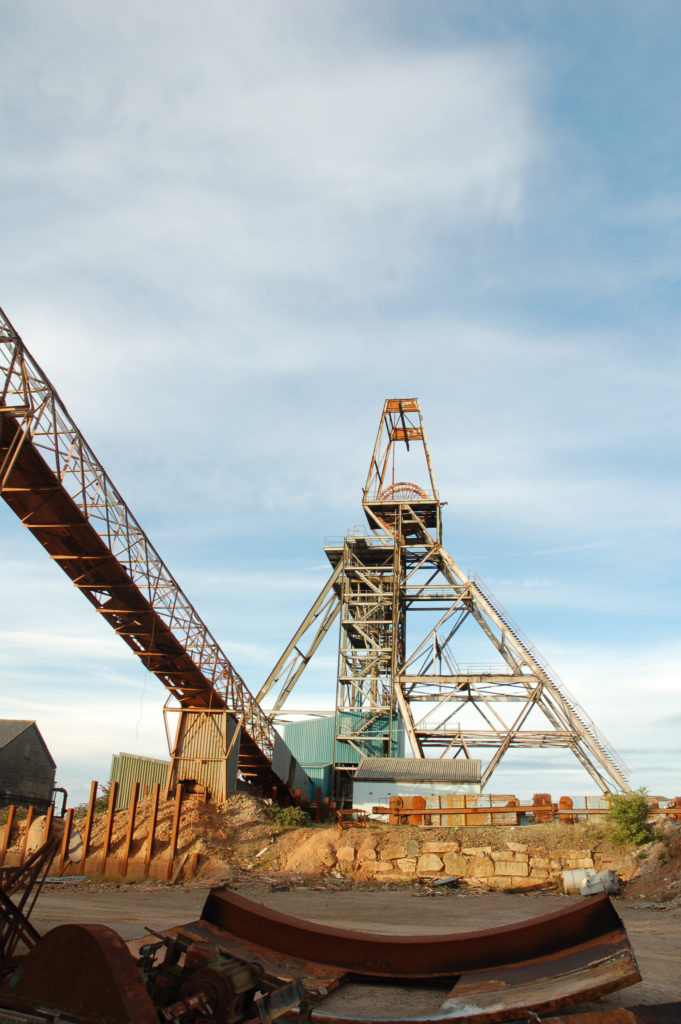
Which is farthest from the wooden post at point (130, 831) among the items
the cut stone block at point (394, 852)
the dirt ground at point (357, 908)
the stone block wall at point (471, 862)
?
the cut stone block at point (394, 852)

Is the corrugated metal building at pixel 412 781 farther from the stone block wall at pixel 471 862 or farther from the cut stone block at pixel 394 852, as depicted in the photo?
the stone block wall at pixel 471 862

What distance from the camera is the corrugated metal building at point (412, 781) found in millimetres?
27188

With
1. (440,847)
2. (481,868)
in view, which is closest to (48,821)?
(440,847)

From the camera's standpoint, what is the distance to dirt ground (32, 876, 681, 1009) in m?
11.7

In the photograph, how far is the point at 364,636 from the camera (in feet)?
117

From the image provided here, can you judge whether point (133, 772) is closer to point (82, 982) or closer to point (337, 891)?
point (337, 891)

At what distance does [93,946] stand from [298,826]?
19822 mm

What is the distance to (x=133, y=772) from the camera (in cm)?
2405

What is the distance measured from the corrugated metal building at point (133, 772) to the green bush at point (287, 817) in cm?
371

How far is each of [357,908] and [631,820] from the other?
8.83 metres

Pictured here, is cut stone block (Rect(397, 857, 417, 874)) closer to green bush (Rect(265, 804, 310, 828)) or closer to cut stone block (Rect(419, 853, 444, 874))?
cut stone block (Rect(419, 853, 444, 874))

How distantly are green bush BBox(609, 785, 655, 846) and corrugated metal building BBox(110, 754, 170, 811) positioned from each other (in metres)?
13.9

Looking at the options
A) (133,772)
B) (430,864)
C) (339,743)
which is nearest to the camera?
(430,864)

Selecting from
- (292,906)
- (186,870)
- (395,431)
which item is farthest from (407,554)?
(292,906)
